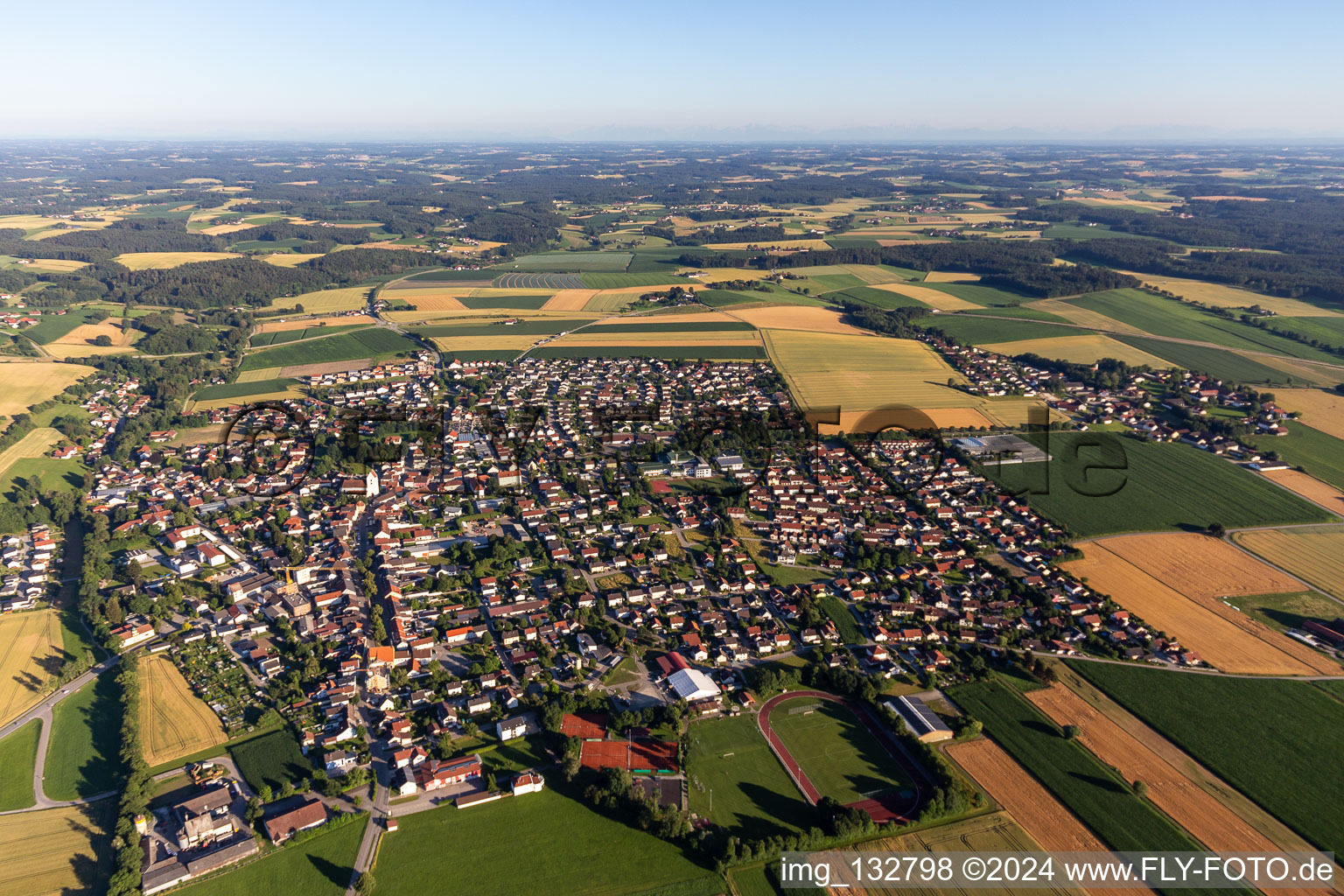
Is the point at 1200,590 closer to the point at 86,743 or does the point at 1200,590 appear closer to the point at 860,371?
the point at 860,371

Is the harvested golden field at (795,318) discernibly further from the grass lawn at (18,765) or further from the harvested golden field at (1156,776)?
the grass lawn at (18,765)

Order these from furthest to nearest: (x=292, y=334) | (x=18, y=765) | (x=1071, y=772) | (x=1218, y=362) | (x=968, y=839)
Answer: (x=292, y=334) → (x=1218, y=362) → (x=18, y=765) → (x=1071, y=772) → (x=968, y=839)

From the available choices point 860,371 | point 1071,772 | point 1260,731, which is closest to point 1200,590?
point 1260,731

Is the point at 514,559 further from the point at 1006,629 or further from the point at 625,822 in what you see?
the point at 1006,629

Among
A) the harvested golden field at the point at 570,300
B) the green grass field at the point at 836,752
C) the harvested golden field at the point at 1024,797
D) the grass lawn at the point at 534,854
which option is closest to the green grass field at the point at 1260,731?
the harvested golden field at the point at 1024,797

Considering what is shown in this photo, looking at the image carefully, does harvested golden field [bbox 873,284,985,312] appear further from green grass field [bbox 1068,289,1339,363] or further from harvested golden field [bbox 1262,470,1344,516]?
harvested golden field [bbox 1262,470,1344,516]

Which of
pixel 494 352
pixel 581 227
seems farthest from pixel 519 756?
pixel 581 227
